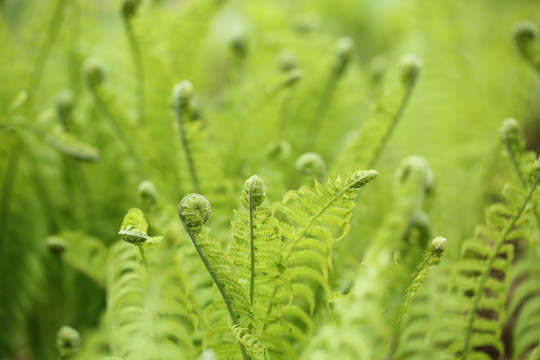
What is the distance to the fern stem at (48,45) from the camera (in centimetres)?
66

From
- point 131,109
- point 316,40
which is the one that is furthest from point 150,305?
point 316,40

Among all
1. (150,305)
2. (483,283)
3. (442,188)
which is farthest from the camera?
(442,188)

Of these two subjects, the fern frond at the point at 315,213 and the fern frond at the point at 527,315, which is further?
the fern frond at the point at 527,315

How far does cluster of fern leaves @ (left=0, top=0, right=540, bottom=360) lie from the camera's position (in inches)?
15.5

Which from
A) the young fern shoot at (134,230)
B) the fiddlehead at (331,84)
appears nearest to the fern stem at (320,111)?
the fiddlehead at (331,84)

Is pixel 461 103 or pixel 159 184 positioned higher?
pixel 461 103

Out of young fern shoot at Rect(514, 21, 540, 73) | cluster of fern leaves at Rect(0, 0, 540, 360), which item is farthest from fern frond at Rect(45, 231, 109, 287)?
young fern shoot at Rect(514, 21, 540, 73)

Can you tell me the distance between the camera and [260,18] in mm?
1301

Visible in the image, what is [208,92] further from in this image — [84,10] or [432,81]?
[432,81]

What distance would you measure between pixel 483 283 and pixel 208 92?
1198 mm

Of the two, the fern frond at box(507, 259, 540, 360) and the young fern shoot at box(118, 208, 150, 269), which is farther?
the fern frond at box(507, 259, 540, 360)

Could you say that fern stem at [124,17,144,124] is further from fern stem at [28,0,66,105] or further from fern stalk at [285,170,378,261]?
fern stalk at [285,170,378,261]

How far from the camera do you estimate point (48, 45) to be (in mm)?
666

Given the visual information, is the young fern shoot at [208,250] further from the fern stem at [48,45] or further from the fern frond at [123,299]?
the fern stem at [48,45]
